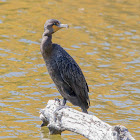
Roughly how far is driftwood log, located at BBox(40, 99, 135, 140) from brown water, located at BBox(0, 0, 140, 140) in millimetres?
858

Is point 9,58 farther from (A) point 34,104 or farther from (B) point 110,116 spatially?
(B) point 110,116

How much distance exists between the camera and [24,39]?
15.4m

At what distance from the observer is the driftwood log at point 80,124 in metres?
6.36

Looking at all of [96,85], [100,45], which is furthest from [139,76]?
[100,45]

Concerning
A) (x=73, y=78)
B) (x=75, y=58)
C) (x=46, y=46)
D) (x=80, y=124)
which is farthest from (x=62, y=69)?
(x=75, y=58)

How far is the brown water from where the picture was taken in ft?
32.6

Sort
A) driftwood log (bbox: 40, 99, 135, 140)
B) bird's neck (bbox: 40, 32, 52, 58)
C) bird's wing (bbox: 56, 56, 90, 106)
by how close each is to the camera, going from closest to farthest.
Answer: driftwood log (bbox: 40, 99, 135, 140), bird's neck (bbox: 40, 32, 52, 58), bird's wing (bbox: 56, 56, 90, 106)

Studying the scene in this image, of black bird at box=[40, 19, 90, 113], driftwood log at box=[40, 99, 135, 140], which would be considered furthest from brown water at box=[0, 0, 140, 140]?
black bird at box=[40, 19, 90, 113]

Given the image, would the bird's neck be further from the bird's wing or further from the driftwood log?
the driftwood log

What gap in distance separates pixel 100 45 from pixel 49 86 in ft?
13.9

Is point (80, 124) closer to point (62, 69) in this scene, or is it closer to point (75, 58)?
point (62, 69)

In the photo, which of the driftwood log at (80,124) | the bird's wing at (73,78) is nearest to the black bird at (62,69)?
the bird's wing at (73,78)

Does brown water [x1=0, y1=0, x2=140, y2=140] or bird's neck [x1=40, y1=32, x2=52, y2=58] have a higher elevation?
bird's neck [x1=40, y1=32, x2=52, y2=58]

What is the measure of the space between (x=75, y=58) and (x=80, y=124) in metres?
7.03
